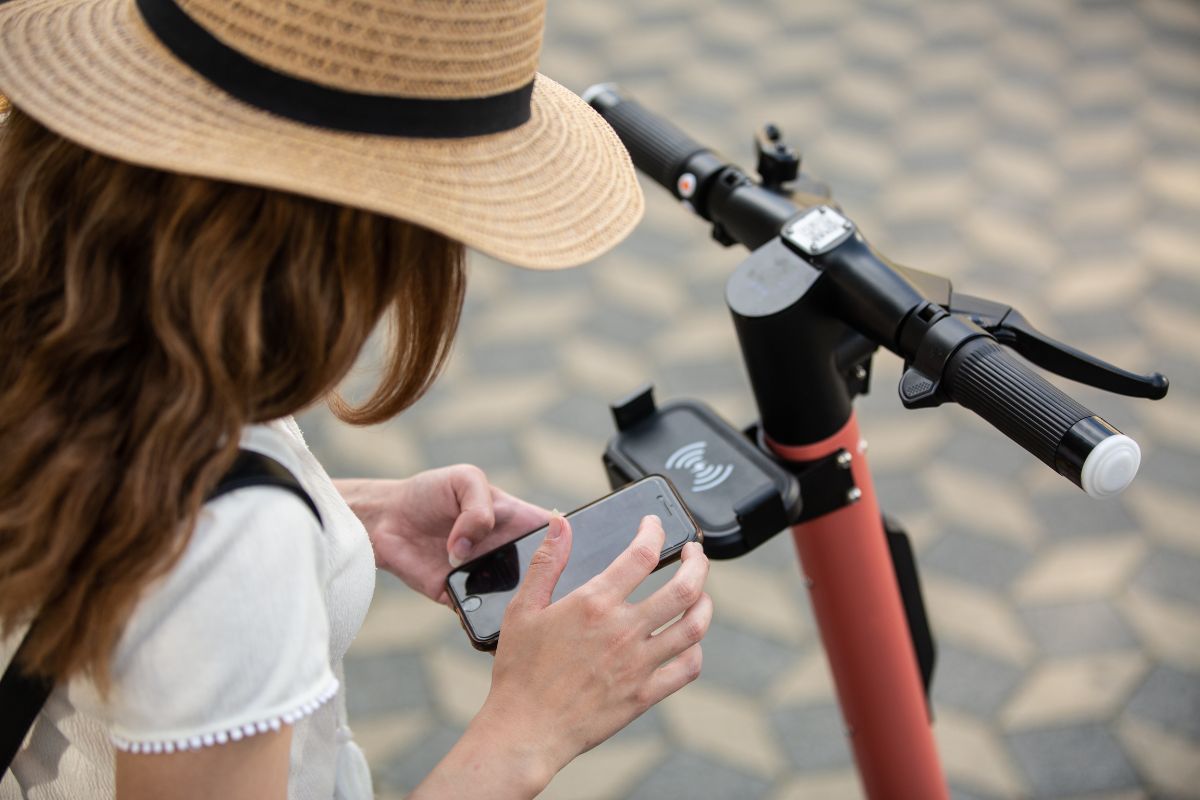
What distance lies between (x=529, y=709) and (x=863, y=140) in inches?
106

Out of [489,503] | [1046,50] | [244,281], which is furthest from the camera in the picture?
[1046,50]

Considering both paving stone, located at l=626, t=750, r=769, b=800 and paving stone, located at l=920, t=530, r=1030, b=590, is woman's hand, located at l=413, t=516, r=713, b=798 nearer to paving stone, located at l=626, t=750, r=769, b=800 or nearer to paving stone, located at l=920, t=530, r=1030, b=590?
paving stone, located at l=626, t=750, r=769, b=800

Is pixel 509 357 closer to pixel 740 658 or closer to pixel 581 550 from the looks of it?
pixel 740 658

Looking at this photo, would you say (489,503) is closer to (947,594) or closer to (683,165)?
(683,165)

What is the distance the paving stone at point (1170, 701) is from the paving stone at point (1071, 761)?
0.10 m

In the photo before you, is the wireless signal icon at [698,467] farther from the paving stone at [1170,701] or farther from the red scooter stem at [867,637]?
the paving stone at [1170,701]

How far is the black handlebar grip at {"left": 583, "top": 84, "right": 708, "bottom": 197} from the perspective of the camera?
4.28ft

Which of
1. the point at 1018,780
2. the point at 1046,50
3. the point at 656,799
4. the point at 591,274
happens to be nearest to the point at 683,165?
the point at 656,799

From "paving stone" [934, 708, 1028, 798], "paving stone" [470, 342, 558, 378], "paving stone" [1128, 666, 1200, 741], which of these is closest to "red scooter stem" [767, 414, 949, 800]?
"paving stone" [934, 708, 1028, 798]

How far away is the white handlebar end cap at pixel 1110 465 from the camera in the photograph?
2.93 ft

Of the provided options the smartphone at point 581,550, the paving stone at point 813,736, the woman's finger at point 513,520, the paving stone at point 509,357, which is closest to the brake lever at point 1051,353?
the smartphone at point 581,550

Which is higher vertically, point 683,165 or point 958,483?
point 683,165

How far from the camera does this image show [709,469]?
4.04 ft

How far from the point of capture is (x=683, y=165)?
1296 millimetres
